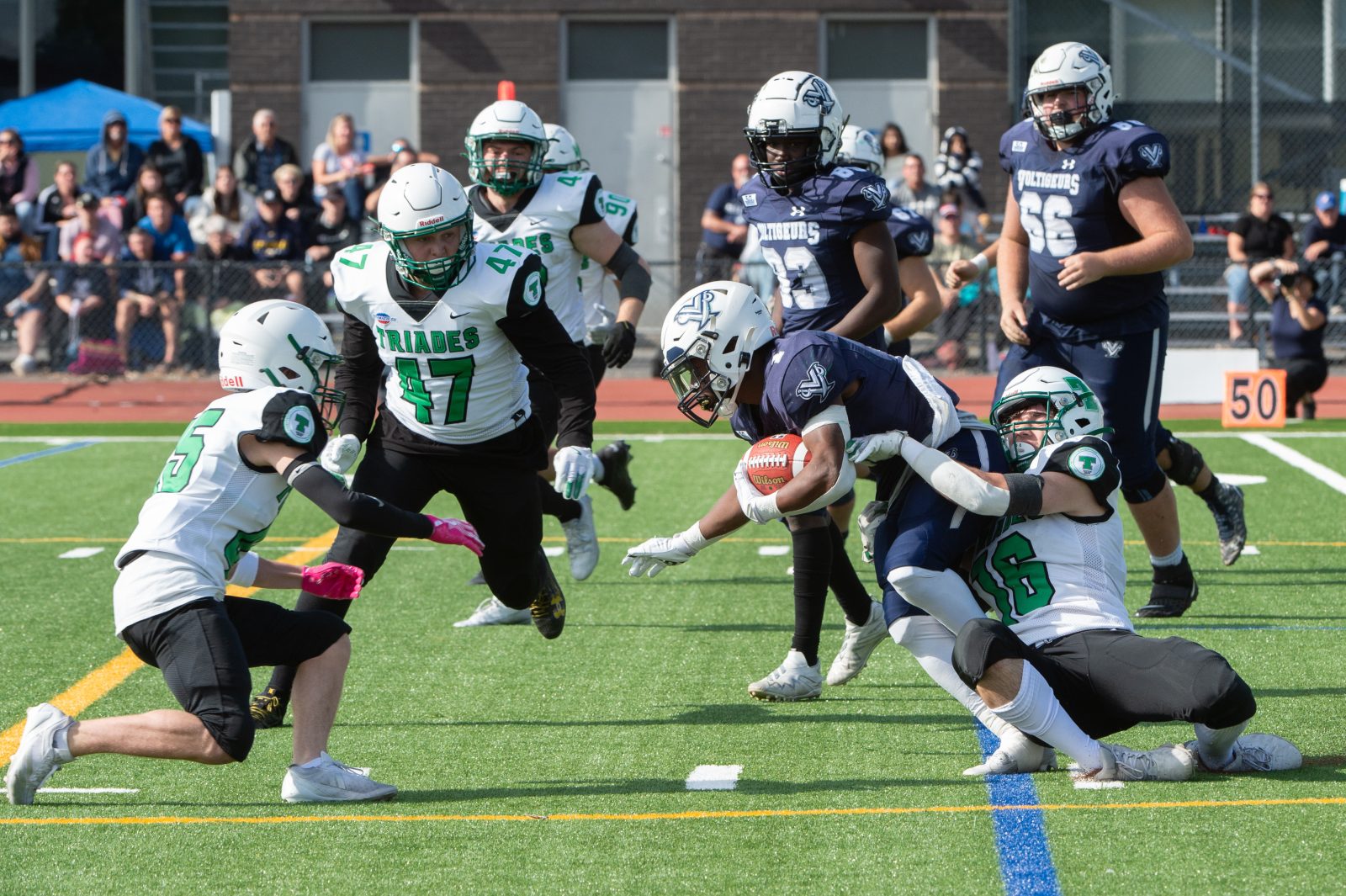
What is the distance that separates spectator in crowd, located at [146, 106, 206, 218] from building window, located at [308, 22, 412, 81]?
11.2ft

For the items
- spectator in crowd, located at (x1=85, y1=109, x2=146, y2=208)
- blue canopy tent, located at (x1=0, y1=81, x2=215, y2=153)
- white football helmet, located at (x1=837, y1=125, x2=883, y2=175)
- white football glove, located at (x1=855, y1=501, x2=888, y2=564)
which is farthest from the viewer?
blue canopy tent, located at (x1=0, y1=81, x2=215, y2=153)

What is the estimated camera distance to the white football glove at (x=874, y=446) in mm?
4539

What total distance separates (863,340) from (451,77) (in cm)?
1382

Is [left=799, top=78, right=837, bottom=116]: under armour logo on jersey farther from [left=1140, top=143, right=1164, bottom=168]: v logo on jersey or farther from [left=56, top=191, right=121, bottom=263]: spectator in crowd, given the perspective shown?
[left=56, top=191, right=121, bottom=263]: spectator in crowd

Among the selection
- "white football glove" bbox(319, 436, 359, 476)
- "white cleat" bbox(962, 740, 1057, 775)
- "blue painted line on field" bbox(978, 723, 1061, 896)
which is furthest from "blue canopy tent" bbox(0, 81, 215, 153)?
"blue painted line on field" bbox(978, 723, 1061, 896)

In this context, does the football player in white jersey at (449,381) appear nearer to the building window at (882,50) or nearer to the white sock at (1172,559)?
the white sock at (1172,559)

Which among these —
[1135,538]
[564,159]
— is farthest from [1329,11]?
[564,159]

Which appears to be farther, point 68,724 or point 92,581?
point 92,581

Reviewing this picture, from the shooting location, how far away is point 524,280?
17.7 ft

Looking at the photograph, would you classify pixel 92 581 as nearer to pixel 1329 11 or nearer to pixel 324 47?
pixel 324 47

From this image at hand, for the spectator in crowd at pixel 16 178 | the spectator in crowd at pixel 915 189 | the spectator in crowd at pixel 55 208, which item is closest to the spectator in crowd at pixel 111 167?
the spectator in crowd at pixel 55 208

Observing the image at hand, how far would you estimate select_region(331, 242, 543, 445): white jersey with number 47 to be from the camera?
538 cm

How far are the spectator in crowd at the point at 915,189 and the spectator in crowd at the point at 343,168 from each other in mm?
4632

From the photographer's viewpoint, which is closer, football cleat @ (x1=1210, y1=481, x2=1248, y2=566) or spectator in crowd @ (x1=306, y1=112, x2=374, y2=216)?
football cleat @ (x1=1210, y1=481, x2=1248, y2=566)
